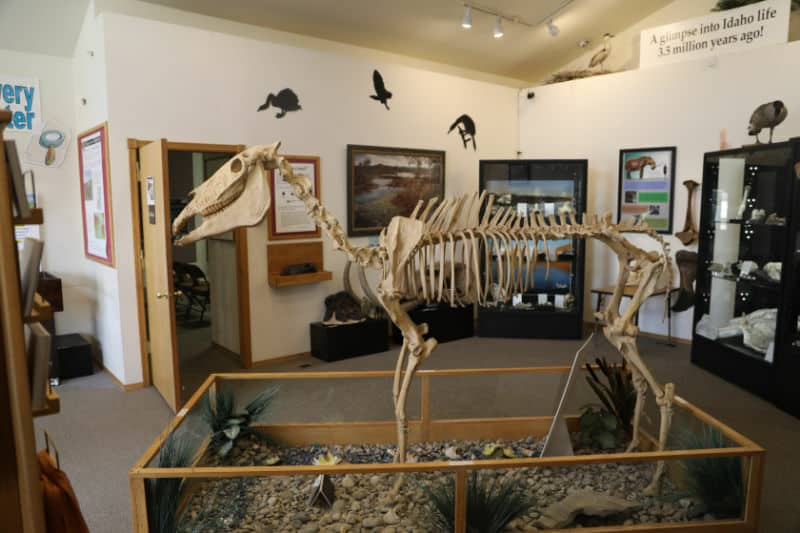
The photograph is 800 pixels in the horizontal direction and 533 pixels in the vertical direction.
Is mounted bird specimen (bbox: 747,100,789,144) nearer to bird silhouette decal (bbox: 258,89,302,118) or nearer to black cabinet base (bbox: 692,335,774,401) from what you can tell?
black cabinet base (bbox: 692,335,774,401)

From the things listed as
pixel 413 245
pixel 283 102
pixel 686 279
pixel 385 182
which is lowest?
pixel 686 279

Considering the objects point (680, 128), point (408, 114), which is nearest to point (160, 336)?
point (408, 114)

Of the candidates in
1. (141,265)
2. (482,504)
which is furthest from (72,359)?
(482,504)

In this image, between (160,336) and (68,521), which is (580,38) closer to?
(160,336)

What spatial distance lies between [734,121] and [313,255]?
15.5 ft

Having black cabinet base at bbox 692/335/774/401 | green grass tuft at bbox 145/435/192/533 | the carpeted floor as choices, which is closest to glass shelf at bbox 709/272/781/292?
black cabinet base at bbox 692/335/774/401

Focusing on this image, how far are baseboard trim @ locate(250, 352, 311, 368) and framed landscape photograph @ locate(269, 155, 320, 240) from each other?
1.23 meters

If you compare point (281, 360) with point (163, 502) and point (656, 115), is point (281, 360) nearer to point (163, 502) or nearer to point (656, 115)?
point (163, 502)

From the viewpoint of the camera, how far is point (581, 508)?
2.49 m

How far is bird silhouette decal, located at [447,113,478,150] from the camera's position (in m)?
7.11

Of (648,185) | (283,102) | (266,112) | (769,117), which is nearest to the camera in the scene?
(769,117)

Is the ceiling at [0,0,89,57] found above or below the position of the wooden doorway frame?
above

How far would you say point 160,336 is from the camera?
446 cm

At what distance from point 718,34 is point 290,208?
4.91 metres
